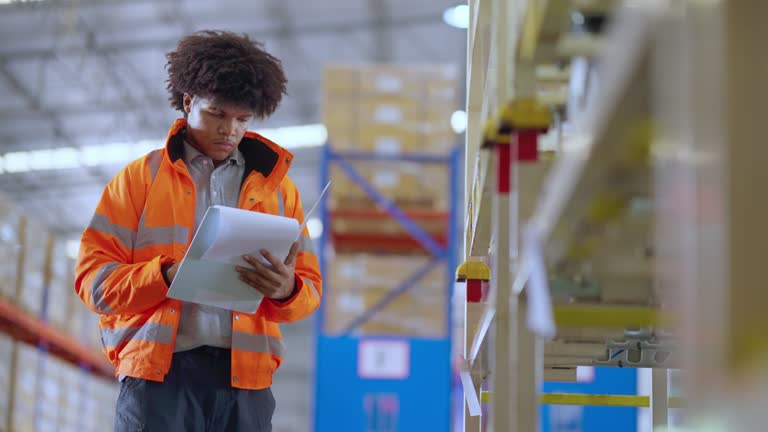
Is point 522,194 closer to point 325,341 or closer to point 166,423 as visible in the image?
point 166,423

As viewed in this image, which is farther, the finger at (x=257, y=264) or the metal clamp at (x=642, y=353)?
the metal clamp at (x=642, y=353)

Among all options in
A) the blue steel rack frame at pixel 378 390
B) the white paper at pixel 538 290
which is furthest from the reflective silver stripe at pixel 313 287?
the blue steel rack frame at pixel 378 390

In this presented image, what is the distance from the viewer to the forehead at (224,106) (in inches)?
127

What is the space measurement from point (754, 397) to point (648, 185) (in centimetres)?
70

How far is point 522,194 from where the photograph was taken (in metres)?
2.05

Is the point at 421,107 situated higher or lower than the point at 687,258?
higher

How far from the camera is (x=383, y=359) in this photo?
838cm

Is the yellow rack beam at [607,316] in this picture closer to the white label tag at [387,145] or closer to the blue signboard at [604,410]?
the blue signboard at [604,410]

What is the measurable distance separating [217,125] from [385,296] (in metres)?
6.18

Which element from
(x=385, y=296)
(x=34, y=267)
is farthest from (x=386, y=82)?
(x=34, y=267)

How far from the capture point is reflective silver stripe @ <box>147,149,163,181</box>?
3.24 m

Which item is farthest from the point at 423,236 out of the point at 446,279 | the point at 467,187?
the point at 467,187

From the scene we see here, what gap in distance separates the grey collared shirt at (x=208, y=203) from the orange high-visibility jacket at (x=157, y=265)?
0.12 feet

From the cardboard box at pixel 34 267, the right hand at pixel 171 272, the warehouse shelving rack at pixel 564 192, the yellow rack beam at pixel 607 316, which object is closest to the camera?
the warehouse shelving rack at pixel 564 192
